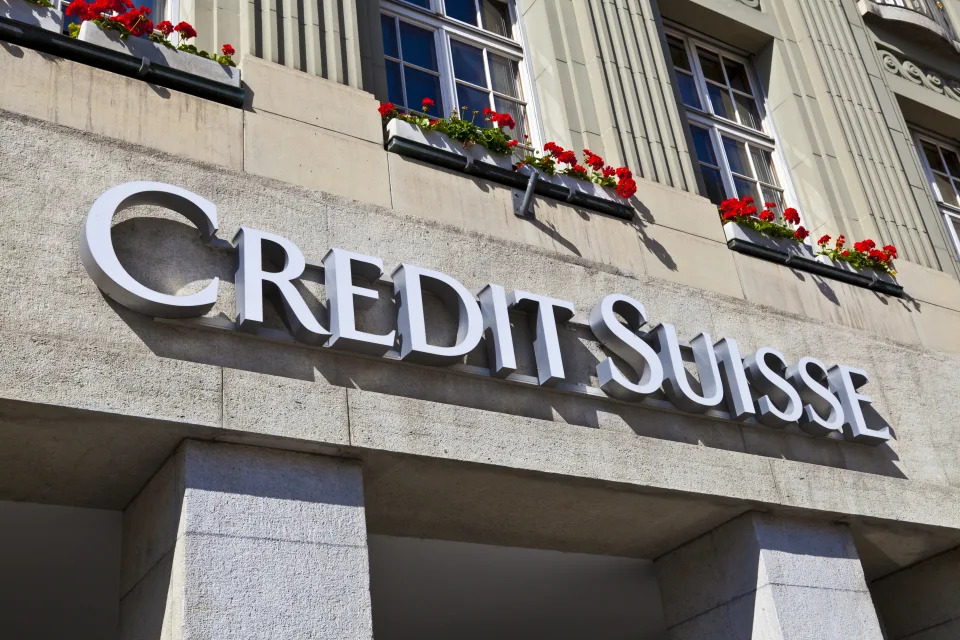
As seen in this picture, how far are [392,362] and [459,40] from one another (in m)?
4.63

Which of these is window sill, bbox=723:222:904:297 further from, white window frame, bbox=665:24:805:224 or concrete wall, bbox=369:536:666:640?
Result: concrete wall, bbox=369:536:666:640

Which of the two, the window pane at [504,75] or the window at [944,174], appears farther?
the window at [944,174]

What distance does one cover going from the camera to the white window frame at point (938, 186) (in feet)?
44.7

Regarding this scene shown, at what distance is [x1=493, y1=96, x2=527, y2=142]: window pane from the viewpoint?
10452 millimetres

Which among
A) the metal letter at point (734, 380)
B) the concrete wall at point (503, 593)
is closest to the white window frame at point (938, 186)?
the metal letter at point (734, 380)

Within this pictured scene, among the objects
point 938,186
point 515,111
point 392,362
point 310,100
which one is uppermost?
point 938,186

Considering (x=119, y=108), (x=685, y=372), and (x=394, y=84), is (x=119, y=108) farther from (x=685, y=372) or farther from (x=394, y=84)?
(x=685, y=372)

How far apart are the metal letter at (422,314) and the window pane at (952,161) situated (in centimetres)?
927

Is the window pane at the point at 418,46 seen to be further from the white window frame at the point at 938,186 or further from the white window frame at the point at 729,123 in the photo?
the white window frame at the point at 938,186

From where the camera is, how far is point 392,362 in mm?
7145

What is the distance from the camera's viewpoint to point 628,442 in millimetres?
7844

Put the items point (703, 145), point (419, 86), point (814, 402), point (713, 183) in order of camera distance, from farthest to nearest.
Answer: point (703, 145) → point (713, 183) → point (419, 86) → point (814, 402)

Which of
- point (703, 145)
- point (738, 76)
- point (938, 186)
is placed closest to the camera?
point (703, 145)

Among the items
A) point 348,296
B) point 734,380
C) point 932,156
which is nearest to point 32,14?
point 348,296
